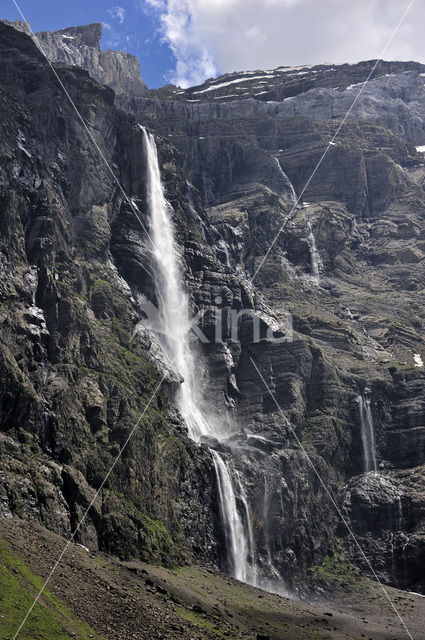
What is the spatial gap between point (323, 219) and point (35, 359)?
125 meters

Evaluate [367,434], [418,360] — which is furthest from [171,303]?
[418,360]

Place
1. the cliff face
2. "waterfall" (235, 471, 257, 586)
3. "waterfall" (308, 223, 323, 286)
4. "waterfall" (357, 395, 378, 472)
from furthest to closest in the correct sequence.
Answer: "waterfall" (308, 223, 323, 286)
"waterfall" (357, 395, 378, 472)
"waterfall" (235, 471, 257, 586)
the cliff face

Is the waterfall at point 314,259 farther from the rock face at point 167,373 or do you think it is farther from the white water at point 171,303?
the white water at point 171,303

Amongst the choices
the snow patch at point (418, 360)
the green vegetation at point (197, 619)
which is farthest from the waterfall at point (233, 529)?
the snow patch at point (418, 360)

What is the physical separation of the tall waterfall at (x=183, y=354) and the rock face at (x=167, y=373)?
2.15m

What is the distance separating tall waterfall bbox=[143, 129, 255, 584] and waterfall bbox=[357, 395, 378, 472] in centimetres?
2513

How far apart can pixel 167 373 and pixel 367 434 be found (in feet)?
126

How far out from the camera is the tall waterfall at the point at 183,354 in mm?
97312

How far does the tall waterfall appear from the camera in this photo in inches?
3831

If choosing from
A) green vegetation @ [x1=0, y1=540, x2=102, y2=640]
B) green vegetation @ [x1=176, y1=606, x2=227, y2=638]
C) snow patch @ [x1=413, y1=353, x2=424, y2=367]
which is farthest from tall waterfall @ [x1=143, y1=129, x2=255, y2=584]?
snow patch @ [x1=413, y1=353, x2=424, y2=367]

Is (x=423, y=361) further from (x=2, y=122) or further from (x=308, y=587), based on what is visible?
(x=2, y=122)

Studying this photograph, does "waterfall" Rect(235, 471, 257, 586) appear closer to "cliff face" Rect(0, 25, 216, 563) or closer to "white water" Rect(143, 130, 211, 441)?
"cliff face" Rect(0, 25, 216, 563)

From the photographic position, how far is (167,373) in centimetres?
11050

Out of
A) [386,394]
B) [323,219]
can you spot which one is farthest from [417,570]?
[323,219]
